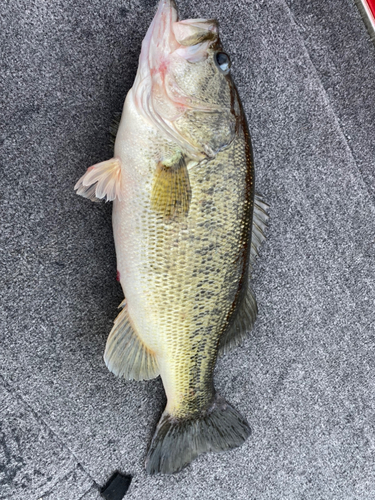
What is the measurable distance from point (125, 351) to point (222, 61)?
0.73 metres

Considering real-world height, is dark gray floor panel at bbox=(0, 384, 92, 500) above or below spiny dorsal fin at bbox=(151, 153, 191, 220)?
below

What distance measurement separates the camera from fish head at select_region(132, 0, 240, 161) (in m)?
0.86

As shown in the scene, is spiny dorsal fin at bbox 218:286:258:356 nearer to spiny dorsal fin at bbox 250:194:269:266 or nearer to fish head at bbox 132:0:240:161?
spiny dorsal fin at bbox 250:194:269:266

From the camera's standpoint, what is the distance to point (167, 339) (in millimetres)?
969

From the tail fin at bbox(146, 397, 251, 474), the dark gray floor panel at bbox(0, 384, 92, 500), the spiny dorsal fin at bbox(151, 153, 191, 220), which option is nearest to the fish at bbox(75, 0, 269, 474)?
the spiny dorsal fin at bbox(151, 153, 191, 220)

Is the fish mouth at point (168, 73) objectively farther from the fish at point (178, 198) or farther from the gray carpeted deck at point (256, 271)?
the gray carpeted deck at point (256, 271)

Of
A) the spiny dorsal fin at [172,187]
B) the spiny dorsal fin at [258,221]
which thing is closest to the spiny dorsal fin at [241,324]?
the spiny dorsal fin at [258,221]

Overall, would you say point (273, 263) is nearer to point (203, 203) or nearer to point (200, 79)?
point (203, 203)

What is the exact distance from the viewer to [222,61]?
0.90 metres

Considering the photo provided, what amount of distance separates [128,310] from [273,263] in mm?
531

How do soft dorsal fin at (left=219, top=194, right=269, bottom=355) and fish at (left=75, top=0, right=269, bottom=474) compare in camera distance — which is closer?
fish at (left=75, top=0, right=269, bottom=474)

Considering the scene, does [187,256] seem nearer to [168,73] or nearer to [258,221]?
[258,221]

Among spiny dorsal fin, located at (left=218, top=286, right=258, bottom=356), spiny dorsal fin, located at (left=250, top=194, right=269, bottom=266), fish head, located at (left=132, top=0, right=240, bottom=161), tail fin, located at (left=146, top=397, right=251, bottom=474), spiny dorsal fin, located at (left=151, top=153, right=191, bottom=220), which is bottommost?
tail fin, located at (left=146, top=397, right=251, bottom=474)

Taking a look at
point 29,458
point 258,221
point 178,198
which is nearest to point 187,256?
point 178,198
